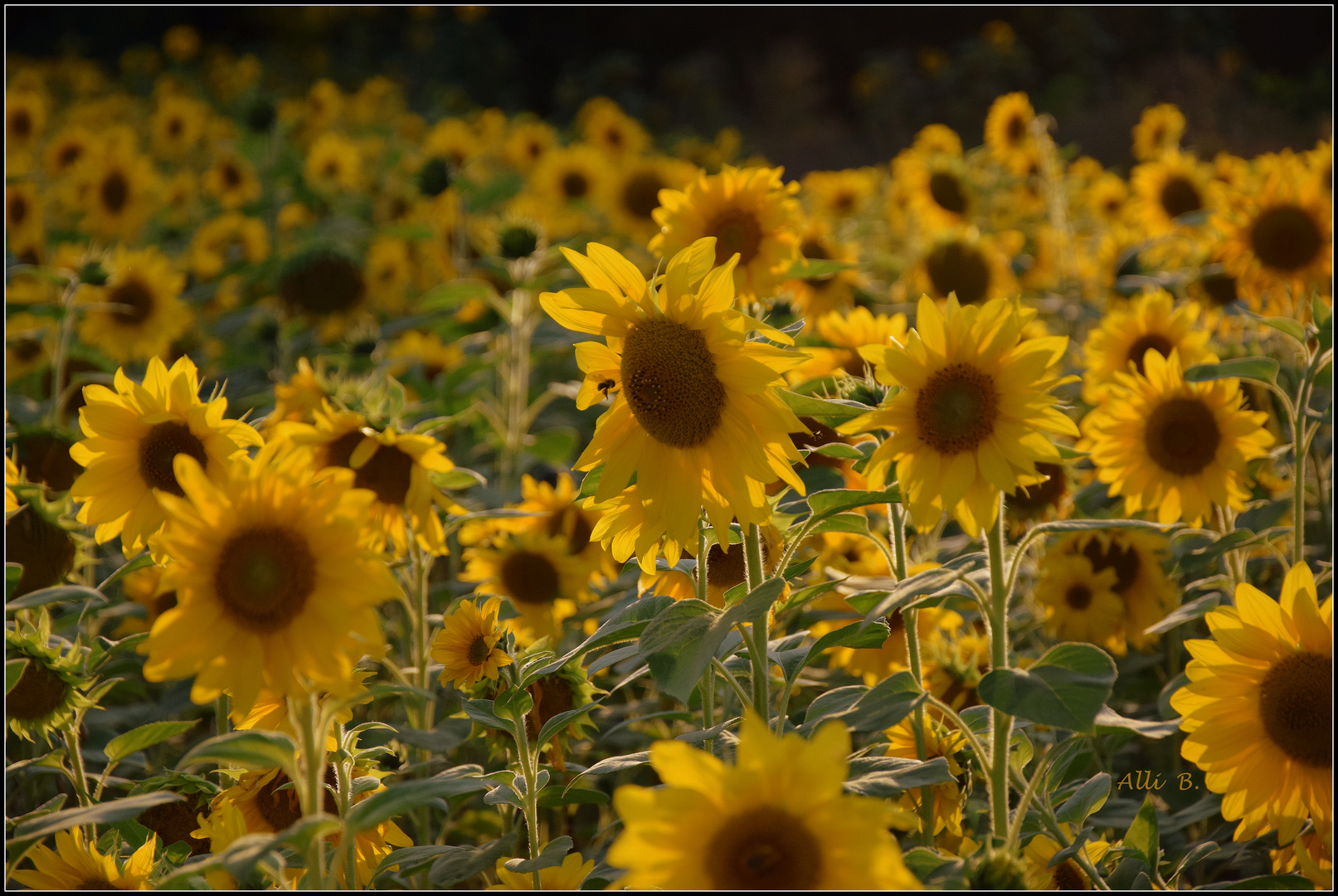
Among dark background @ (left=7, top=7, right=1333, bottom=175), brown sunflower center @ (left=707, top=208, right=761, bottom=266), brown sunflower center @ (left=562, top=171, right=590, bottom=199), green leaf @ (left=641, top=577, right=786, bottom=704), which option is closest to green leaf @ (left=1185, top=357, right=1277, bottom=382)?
brown sunflower center @ (left=707, top=208, right=761, bottom=266)

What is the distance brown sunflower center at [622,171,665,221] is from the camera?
158 inches

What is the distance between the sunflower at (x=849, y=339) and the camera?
6.33ft

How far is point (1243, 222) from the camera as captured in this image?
99.0 inches

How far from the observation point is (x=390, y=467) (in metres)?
1.32

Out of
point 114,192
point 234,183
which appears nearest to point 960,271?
point 114,192

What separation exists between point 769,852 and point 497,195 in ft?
9.52

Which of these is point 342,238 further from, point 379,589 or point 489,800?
point 379,589

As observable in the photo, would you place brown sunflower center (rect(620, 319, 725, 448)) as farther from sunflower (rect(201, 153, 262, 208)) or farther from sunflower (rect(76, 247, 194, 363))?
sunflower (rect(201, 153, 262, 208))

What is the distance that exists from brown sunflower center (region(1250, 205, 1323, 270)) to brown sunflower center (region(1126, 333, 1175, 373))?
52 cm

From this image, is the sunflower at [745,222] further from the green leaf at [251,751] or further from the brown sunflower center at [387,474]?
the green leaf at [251,751]

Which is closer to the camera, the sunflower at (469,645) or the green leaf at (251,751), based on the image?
the green leaf at (251,751)

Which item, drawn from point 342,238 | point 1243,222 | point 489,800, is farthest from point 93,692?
point 342,238

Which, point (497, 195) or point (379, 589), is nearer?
point (379, 589)

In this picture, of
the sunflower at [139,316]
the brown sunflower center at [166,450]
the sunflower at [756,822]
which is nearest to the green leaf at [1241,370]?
the sunflower at [756,822]
